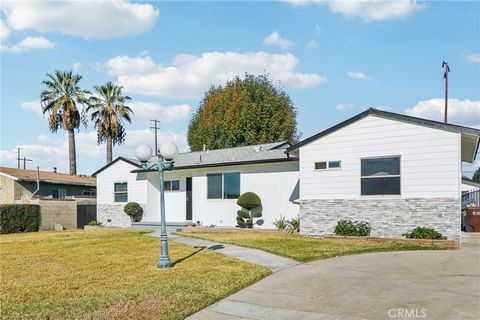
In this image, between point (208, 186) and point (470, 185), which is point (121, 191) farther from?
point (470, 185)

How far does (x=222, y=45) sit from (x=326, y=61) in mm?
4697

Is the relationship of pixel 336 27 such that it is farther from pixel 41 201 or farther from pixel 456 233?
pixel 41 201

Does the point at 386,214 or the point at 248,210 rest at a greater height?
the point at 386,214

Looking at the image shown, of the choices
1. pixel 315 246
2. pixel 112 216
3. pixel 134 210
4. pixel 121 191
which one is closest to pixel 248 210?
pixel 315 246

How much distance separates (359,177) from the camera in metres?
15.3

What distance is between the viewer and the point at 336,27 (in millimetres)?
15125

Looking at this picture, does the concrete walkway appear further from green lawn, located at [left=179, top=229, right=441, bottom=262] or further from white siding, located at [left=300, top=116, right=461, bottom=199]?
white siding, located at [left=300, top=116, right=461, bottom=199]

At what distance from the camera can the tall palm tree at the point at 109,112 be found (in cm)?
3831

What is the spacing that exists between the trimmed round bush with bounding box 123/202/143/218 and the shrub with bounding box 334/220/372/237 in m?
13.1

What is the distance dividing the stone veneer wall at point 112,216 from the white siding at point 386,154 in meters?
13.5

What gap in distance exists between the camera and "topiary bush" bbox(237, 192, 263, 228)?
19359 millimetres

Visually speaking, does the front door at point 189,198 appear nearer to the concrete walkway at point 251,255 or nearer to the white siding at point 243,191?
the white siding at point 243,191

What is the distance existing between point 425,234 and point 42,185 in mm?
28250

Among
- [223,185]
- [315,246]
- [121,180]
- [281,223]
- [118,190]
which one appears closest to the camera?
[315,246]
